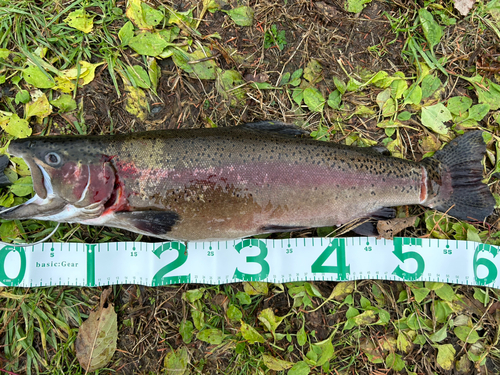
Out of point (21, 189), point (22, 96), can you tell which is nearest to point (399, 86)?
point (22, 96)

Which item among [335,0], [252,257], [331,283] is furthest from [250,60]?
[331,283]

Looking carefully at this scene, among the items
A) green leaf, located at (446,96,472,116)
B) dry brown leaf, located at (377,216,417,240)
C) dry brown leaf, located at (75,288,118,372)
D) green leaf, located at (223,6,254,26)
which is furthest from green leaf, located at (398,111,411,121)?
dry brown leaf, located at (75,288,118,372)

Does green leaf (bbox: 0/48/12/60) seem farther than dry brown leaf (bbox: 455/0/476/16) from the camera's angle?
No

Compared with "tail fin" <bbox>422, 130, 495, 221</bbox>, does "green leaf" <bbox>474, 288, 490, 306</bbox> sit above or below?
below

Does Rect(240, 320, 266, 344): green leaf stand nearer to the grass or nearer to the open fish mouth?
the grass

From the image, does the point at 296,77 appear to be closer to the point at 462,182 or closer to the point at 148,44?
the point at 148,44
